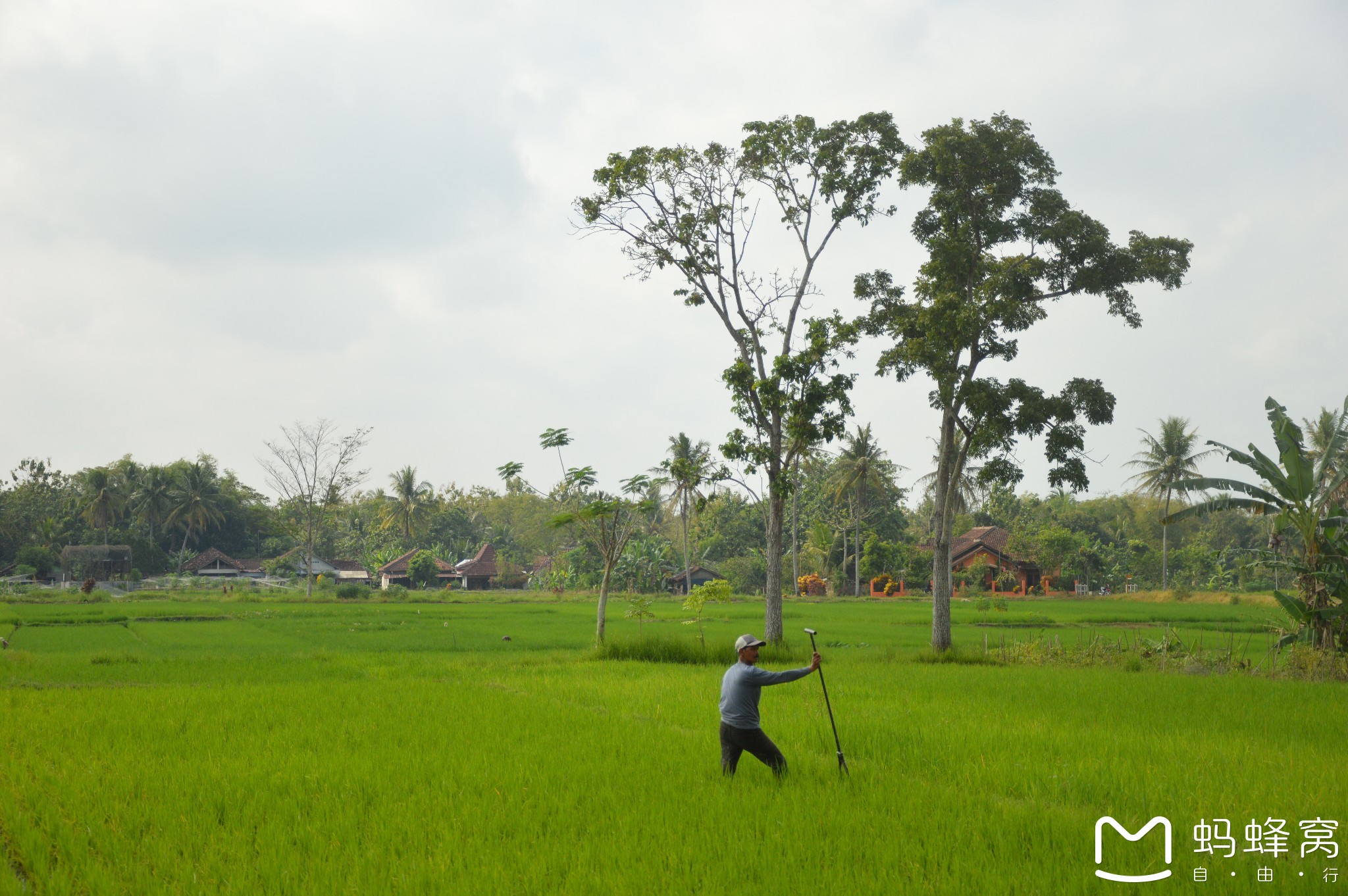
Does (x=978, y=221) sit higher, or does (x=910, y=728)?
(x=978, y=221)

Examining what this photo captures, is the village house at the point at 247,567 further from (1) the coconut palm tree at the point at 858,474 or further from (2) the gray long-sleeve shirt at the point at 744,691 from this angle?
(2) the gray long-sleeve shirt at the point at 744,691

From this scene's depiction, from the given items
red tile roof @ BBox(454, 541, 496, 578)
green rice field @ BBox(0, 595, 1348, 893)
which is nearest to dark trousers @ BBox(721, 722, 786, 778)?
green rice field @ BBox(0, 595, 1348, 893)

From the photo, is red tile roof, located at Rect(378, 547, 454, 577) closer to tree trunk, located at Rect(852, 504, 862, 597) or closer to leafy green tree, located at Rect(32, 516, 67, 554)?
leafy green tree, located at Rect(32, 516, 67, 554)

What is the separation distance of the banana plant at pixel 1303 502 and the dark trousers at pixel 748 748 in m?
12.6

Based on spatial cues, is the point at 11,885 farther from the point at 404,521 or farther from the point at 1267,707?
the point at 404,521

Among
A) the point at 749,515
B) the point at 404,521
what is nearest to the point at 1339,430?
the point at 749,515

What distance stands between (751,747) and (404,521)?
78066 millimetres

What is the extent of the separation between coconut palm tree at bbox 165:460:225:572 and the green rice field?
61.9 metres

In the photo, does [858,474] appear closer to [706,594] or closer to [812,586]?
[812,586]

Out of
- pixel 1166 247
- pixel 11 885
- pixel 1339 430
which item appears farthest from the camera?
pixel 1166 247

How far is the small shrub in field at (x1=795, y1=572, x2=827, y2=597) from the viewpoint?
62188 millimetres

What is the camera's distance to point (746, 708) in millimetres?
7703

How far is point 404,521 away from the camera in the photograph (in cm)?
8175

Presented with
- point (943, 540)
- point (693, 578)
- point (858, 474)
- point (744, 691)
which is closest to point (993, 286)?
point (943, 540)
